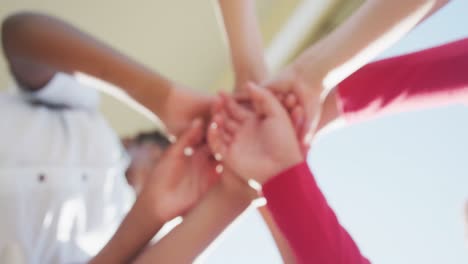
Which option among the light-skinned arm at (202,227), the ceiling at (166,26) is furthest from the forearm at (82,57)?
the ceiling at (166,26)

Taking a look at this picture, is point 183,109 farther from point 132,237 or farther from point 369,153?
point 369,153

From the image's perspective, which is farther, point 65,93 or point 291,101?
point 65,93

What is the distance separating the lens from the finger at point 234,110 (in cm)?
55

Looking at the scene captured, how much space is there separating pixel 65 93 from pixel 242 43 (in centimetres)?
21

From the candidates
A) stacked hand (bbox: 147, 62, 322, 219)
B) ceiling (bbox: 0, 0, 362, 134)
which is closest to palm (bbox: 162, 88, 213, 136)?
stacked hand (bbox: 147, 62, 322, 219)

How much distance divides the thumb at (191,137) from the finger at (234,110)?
3 centimetres

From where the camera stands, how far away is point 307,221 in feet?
1.40

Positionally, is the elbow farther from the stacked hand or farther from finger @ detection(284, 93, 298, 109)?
finger @ detection(284, 93, 298, 109)

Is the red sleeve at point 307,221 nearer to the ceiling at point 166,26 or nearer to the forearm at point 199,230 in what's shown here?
the forearm at point 199,230

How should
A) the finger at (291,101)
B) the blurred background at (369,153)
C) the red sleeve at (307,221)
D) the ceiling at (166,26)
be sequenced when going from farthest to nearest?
the ceiling at (166,26), the blurred background at (369,153), the finger at (291,101), the red sleeve at (307,221)

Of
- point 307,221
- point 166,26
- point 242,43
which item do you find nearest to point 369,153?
point 242,43

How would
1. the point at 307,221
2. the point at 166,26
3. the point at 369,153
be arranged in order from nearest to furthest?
the point at 307,221, the point at 369,153, the point at 166,26

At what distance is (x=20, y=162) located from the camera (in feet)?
1.86

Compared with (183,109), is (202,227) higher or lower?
lower
